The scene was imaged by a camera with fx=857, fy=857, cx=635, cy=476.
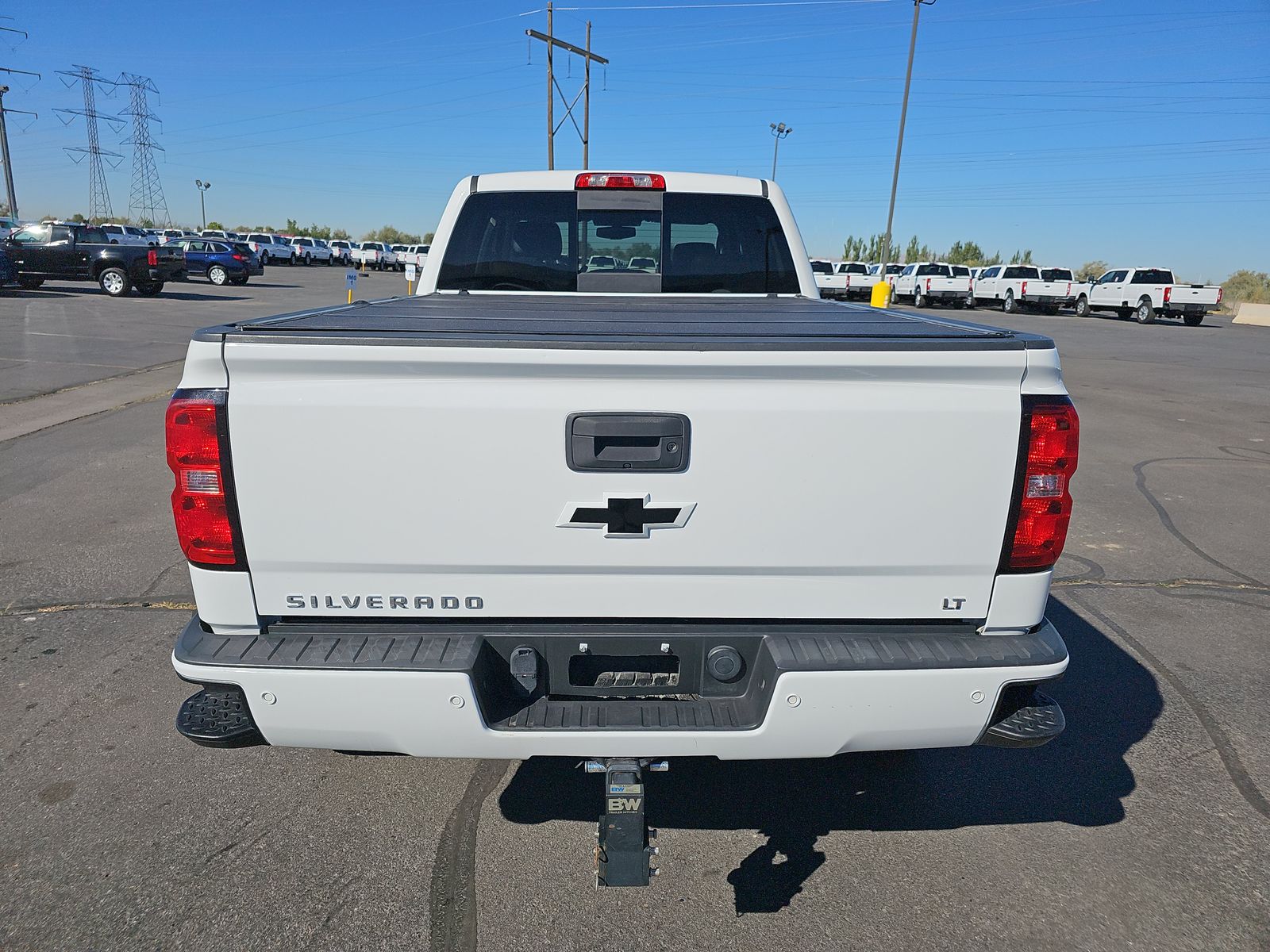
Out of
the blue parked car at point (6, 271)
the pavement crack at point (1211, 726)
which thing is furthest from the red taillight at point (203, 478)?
the blue parked car at point (6, 271)

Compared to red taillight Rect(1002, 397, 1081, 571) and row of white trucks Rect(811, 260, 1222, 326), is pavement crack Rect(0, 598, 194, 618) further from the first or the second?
row of white trucks Rect(811, 260, 1222, 326)

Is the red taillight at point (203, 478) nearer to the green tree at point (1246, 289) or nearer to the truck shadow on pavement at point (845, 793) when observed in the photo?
the truck shadow on pavement at point (845, 793)

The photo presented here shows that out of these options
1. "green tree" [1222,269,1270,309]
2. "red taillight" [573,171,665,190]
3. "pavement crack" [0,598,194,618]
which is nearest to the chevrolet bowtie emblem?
"red taillight" [573,171,665,190]

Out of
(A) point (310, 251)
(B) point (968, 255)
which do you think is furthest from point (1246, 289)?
Result: (A) point (310, 251)

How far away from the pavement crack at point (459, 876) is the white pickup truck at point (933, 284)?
37825 millimetres

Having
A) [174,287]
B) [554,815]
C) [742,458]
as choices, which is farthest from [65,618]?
[174,287]

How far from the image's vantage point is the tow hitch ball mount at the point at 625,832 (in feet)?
7.38

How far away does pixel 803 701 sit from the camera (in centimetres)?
223

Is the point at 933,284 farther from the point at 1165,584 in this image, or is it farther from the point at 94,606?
the point at 94,606

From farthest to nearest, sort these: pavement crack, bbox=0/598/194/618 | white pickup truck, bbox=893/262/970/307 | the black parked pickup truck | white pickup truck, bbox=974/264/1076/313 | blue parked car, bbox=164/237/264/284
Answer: white pickup truck, bbox=893/262/970/307 < white pickup truck, bbox=974/264/1076/313 < blue parked car, bbox=164/237/264/284 < the black parked pickup truck < pavement crack, bbox=0/598/194/618

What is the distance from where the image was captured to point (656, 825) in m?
3.01

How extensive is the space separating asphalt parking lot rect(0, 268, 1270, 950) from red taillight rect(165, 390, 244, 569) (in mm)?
1145

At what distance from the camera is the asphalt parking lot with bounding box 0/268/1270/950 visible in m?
2.54

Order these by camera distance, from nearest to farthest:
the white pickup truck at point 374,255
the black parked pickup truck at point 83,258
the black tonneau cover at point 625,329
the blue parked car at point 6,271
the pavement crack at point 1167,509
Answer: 1. the black tonneau cover at point 625,329
2. the pavement crack at point 1167,509
3. the blue parked car at point 6,271
4. the black parked pickup truck at point 83,258
5. the white pickup truck at point 374,255
